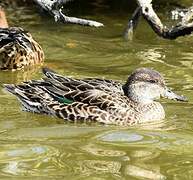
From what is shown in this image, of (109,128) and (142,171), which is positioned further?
(109,128)

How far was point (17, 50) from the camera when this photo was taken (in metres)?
11.0

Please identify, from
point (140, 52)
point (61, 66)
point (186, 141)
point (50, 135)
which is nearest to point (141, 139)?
point (186, 141)

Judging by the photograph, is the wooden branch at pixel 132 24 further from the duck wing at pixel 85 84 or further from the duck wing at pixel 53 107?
the duck wing at pixel 53 107

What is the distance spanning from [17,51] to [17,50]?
2 cm

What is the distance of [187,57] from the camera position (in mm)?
11234

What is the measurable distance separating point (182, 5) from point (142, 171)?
8.91m

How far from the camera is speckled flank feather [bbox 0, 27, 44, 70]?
10758 millimetres

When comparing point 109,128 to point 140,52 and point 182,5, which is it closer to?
point 140,52

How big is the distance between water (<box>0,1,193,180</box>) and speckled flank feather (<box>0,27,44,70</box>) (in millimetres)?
157

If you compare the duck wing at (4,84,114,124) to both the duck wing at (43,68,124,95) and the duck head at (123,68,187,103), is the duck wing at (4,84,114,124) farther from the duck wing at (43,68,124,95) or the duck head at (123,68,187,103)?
the duck head at (123,68,187,103)

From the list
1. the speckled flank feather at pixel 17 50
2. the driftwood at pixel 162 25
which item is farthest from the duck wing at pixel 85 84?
the speckled flank feather at pixel 17 50

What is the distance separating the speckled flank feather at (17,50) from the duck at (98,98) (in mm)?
2197

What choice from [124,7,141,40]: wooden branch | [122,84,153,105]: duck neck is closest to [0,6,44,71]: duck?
[124,7,141,40]: wooden branch

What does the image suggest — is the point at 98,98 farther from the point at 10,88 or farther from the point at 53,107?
the point at 10,88
